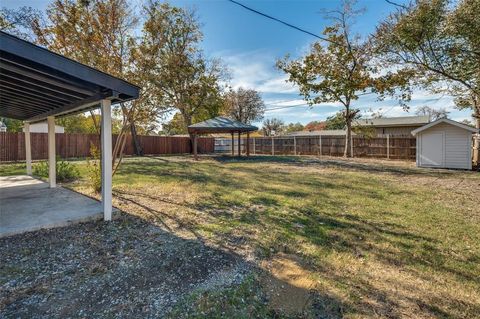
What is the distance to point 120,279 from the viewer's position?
2551mm

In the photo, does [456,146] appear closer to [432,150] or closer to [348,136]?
[432,150]

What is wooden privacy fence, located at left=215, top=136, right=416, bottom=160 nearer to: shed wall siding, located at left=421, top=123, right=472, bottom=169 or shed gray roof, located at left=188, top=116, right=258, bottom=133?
Answer: shed wall siding, located at left=421, top=123, right=472, bottom=169

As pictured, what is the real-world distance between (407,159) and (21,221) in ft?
58.7

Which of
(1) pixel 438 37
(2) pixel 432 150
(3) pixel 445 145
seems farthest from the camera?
(2) pixel 432 150

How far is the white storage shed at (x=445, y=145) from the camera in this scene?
446 inches

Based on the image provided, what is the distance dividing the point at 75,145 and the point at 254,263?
1786cm

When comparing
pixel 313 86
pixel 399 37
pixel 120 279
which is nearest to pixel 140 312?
pixel 120 279

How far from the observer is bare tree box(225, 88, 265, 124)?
109 feet

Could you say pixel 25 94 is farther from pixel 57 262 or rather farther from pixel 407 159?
pixel 407 159

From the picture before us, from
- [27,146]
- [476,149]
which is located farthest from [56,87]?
[476,149]

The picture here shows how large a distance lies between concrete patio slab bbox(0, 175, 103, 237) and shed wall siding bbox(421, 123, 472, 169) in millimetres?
13955

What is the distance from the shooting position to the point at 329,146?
774 inches

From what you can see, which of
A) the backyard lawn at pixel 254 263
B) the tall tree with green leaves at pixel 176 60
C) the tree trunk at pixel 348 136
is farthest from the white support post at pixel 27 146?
the tree trunk at pixel 348 136

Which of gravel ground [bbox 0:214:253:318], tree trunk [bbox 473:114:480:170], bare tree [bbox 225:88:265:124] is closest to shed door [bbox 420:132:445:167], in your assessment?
tree trunk [bbox 473:114:480:170]
